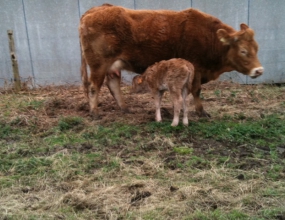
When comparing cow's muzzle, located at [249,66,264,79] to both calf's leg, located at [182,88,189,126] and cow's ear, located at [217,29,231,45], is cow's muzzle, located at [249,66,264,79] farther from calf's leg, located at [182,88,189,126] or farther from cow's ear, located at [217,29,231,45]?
calf's leg, located at [182,88,189,126]

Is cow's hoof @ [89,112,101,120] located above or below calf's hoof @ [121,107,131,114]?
above

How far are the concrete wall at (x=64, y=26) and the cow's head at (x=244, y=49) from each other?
12.4 ft

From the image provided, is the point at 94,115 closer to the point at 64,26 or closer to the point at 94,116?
the point at 94,116

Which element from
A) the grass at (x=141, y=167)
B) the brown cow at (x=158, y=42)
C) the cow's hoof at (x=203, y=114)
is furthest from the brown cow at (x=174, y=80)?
the cow's hoof at (x=203, y=114)

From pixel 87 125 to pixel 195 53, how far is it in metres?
2.49

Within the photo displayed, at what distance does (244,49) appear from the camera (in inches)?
248

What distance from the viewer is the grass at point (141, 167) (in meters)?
3.42

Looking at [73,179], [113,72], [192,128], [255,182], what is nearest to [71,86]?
[113,72]

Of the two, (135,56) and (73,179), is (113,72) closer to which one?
(135,56)

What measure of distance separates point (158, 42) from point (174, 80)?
42.9 inches

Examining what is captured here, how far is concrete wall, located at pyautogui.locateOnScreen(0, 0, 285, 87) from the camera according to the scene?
982cm

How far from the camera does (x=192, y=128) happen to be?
5.77m

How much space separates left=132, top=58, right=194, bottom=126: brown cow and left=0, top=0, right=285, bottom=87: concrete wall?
4.45m

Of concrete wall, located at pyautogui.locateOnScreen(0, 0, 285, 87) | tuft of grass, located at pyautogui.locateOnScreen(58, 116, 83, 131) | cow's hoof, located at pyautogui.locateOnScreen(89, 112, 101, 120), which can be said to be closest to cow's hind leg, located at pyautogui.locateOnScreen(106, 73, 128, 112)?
cow's hoof, located at pyautogui.locateOnScreen(89, 112, 101, 120)
